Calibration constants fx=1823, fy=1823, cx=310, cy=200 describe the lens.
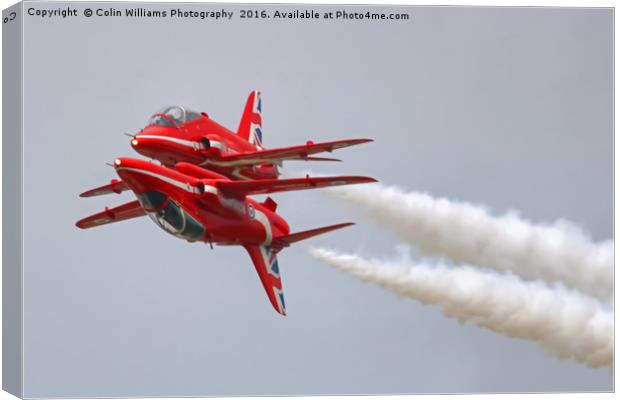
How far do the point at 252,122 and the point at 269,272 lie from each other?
4027 millimetres

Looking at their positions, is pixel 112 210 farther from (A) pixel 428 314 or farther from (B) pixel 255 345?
(A) pixel 428 314

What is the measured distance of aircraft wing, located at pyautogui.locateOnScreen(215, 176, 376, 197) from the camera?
37062mm

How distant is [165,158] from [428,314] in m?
6.68

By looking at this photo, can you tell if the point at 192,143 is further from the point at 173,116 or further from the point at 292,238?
the point at 292,238

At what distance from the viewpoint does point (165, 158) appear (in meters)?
38.7

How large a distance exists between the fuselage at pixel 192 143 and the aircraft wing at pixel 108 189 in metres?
1.01

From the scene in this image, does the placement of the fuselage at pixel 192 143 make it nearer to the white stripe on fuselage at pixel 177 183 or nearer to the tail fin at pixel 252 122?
the white stripe on fuselage at pixel 177 183

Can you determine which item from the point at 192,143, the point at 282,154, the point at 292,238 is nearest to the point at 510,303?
the point at 292,238

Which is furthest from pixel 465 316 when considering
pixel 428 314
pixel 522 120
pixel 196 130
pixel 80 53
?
pixel 80 53

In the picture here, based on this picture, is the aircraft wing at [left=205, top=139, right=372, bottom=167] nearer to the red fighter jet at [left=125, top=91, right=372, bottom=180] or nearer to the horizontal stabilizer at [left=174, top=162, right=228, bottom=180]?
the red fighter jet at [left=125, top=91, right=372, bottom=180]

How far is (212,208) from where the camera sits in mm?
37438

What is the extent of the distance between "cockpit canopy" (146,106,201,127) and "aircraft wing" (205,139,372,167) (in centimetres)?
102

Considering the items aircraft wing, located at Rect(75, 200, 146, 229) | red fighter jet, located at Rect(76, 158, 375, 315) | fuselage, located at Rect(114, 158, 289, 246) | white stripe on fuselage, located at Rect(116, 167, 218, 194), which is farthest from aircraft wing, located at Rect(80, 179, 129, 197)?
white stripe on fuselage, located at Rect(116, 167, 218, 194)

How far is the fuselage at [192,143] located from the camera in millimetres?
38281
